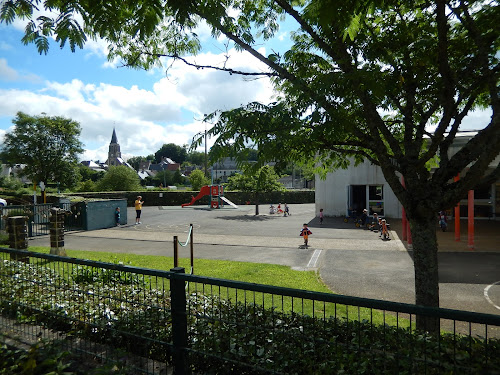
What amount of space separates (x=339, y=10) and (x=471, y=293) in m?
7.31

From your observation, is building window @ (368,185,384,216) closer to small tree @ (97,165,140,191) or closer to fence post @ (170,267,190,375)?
fence post @ (170,267,190,375)

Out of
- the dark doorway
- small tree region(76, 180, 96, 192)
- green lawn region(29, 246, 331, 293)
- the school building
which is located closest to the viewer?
green lawn region(29, 246, 331, 293)

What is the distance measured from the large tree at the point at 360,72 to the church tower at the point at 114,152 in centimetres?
13450

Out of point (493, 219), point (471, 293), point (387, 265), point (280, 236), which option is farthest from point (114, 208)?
point (493, 219)

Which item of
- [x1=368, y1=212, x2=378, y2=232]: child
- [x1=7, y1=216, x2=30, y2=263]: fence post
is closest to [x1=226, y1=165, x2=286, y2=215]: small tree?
[x1=368, y1=212, x2=378, y2=232]: child

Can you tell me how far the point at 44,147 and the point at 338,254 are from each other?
35.6 metres

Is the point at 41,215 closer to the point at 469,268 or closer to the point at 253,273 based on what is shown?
the point at 253,273

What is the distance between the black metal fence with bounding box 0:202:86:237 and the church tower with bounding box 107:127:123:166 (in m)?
118

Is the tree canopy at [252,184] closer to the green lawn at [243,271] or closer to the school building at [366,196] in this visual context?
the school building at [366,196]

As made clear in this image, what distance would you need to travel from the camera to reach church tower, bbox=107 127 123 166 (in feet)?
431

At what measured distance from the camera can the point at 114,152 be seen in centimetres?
13562

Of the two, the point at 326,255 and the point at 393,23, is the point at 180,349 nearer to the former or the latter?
the point at 393,23

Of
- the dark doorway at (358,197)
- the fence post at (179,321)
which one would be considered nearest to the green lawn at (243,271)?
the fence post at (179,321)

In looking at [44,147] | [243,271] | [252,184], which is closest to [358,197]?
[252,184]
